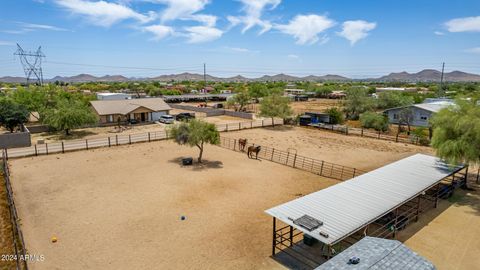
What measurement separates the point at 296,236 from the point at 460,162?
10999 millimetres

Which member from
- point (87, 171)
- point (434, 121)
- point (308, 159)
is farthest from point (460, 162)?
point (87, 171)

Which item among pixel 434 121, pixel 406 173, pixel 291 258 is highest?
pixel 434 121

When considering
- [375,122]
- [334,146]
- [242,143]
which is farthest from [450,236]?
[375,122]

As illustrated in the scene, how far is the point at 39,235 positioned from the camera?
41.8 ft

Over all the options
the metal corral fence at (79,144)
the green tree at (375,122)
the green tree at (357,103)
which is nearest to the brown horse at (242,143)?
the metal corral fence at (79,144)

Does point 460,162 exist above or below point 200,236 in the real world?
above

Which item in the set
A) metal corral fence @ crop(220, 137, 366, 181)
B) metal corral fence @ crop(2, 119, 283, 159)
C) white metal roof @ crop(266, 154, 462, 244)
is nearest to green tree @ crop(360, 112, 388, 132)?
metal corral fence @ crop(220, 137, 366, 181)

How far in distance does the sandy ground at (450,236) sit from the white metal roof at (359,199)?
1806 mm

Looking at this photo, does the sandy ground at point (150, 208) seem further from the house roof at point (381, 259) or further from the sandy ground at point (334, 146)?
the sandy ground at point (334, 146)

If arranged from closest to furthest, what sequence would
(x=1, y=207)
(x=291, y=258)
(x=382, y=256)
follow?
(x=382, y=256) → (x=291, y=258) → (x=1, y=207)

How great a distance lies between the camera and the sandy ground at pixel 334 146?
24.6 m

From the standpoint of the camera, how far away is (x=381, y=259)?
7562 mm

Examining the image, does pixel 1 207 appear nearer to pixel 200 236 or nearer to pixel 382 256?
pixel 200 236

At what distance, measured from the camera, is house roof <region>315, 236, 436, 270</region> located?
24.3 feet
